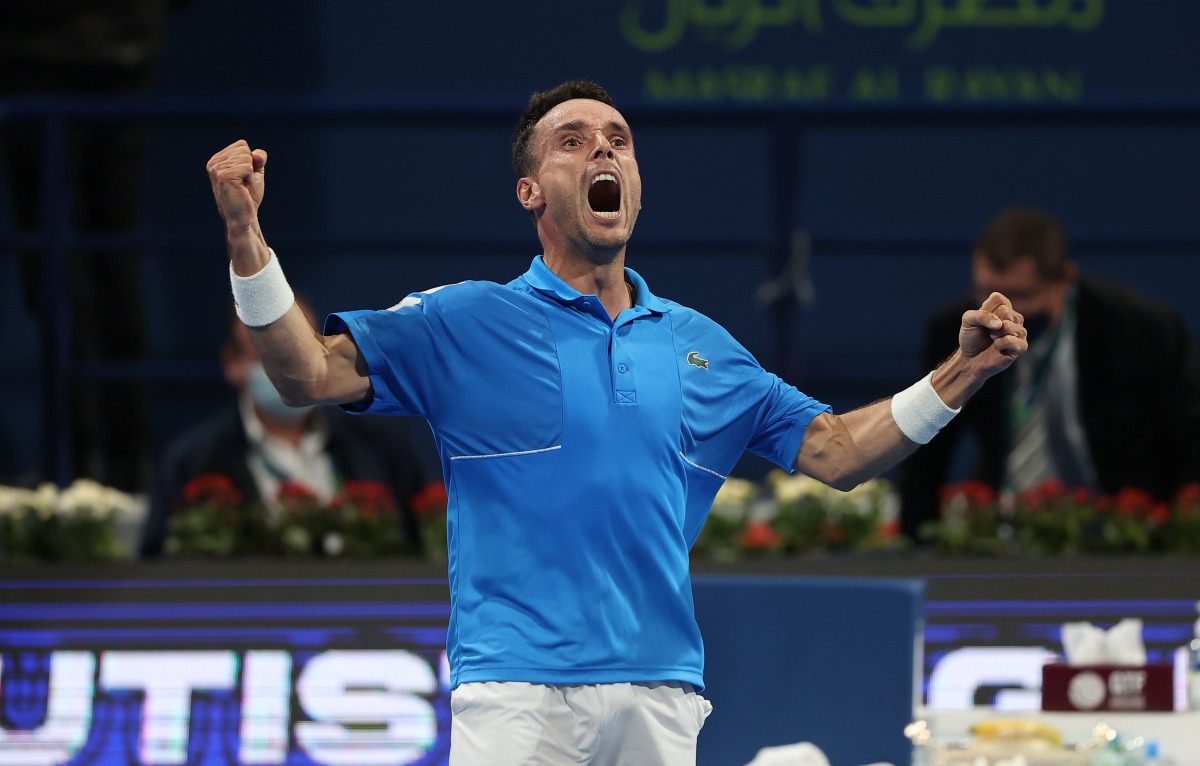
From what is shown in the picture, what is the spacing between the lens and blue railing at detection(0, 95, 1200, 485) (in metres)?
5.21

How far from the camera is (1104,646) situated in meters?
3.55

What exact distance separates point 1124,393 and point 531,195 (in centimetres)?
261

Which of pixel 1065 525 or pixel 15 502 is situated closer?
pixel 1065 525

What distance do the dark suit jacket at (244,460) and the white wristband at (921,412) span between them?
209 centimetres

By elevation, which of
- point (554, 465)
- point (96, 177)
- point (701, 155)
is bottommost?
point (554, 465)

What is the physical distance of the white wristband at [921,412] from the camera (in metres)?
2.71

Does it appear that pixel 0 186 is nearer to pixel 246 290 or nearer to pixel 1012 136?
pixel 1012 136

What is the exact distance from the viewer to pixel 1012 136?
7.40m

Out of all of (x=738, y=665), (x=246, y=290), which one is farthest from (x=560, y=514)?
(x=738, y=665)

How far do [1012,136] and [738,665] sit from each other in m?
4.34

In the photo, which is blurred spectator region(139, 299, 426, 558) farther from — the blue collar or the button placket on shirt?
the button placket on shirt

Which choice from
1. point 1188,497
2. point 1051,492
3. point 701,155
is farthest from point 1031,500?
point 701,155

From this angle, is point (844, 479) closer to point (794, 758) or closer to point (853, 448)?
point (853, 448)

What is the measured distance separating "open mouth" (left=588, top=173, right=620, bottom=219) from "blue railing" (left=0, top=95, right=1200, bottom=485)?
2.58 meters
